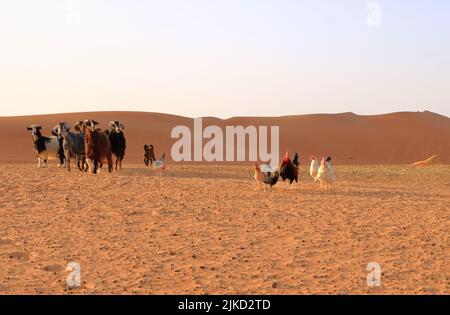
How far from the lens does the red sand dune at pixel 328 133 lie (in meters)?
51.5

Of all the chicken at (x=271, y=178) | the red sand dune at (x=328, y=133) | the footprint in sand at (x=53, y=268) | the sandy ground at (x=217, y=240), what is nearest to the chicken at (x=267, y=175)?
the chicken at (x=271, y=178)

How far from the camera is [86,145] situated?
18719 millimetres

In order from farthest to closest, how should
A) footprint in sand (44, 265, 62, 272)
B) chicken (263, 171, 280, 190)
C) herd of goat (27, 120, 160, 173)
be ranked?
herd of goat (27, 120, 160, 173) → chicken (263, 171, 280, 190) → footprint in sand (44, 265, 62, 272)

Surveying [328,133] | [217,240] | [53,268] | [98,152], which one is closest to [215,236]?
[217,240]

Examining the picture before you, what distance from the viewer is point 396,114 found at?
7881cm

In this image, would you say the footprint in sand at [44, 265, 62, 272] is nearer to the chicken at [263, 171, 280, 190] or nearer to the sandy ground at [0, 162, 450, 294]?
the sandy ground at [0, 162, 450, 294]

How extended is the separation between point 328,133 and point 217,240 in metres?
57.6

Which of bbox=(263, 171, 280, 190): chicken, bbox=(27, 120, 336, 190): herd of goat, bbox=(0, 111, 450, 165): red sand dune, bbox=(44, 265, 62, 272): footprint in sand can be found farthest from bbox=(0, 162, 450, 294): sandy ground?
bbox=(0, 111, 450, 165): red sand dune

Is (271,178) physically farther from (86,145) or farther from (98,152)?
(86,145)

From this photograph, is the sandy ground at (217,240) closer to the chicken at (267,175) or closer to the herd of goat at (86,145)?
the chicken at (267,175)

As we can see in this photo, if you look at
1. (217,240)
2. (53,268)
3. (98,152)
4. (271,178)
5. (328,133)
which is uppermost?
(328,133)

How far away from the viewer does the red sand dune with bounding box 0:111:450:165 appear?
51500 millimetres

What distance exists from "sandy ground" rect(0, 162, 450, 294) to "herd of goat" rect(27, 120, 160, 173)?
3.28m
